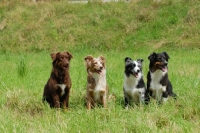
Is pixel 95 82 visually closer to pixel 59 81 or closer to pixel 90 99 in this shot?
pixel 90 99

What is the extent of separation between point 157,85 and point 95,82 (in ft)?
3.63

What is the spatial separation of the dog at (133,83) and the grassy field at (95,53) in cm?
34

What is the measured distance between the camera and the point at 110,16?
22812 mm

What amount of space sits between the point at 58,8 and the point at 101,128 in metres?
18.9

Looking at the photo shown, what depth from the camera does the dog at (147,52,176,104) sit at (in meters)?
7.27

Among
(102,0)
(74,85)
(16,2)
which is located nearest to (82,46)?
(102,0)

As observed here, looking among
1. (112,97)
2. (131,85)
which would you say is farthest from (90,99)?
(131,85)

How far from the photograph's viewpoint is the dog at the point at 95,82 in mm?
7344

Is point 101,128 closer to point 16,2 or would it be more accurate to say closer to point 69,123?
point 69,123

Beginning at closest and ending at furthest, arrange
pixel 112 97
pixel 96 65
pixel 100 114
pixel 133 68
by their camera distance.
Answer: pixel 100 114
pixel 133 68
pixel 96 65
pixel 112 97

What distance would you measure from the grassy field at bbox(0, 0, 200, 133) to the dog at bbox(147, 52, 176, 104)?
0.34 metres

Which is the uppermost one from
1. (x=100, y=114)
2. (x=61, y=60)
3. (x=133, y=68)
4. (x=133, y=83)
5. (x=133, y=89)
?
(x=61, y=60)

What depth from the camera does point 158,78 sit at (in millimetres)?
7391

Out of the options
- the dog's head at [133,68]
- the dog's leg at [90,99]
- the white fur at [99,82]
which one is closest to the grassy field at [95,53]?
the dog's leg at [90,99]
